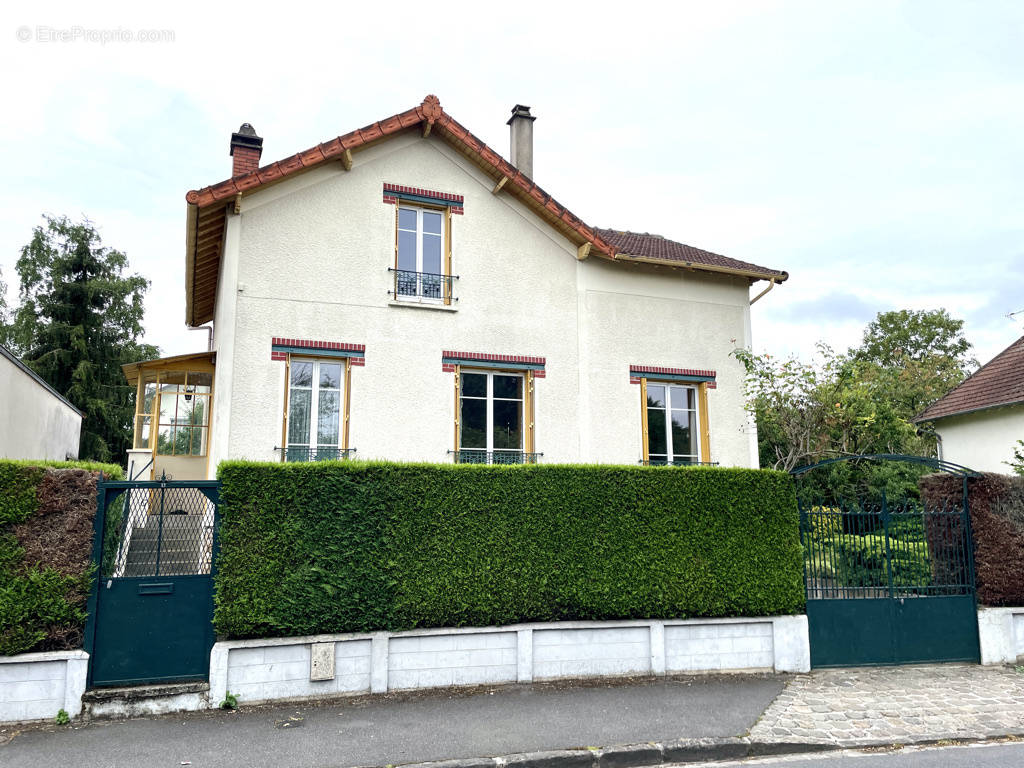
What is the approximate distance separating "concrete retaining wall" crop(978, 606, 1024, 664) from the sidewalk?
3.44 feet

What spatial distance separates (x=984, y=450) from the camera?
16.7 metres

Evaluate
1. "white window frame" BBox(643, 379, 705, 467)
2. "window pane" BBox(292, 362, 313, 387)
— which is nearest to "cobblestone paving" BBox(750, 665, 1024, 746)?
"white window frame" BBox(643, 379, 705, 467)

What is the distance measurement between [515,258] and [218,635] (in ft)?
24.9

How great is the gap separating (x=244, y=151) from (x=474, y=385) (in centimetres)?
634

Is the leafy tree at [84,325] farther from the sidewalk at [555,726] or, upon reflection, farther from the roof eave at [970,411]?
the roof eave at [970,411]

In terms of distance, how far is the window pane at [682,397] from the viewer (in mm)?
12945

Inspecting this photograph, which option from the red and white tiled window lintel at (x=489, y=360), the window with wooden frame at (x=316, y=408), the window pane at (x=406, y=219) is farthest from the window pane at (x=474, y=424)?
the window pane at (x=406, y=219)

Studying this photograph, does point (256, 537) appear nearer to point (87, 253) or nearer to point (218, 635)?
point (218, 635)

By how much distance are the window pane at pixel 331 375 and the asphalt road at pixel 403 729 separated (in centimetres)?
517

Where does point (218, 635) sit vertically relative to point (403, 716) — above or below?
above

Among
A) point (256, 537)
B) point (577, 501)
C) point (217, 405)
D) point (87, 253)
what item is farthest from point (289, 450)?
point (87, 253)

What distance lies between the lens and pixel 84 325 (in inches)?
1153

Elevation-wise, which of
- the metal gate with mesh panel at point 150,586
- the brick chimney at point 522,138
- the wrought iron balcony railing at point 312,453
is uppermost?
the brick chimney at point 522,138

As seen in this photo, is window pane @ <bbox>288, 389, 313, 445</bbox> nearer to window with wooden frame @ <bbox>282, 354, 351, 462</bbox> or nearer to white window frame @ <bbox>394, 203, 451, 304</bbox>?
window with wooden frame @ <bbox>282, 354, 351, 462</bbox>
